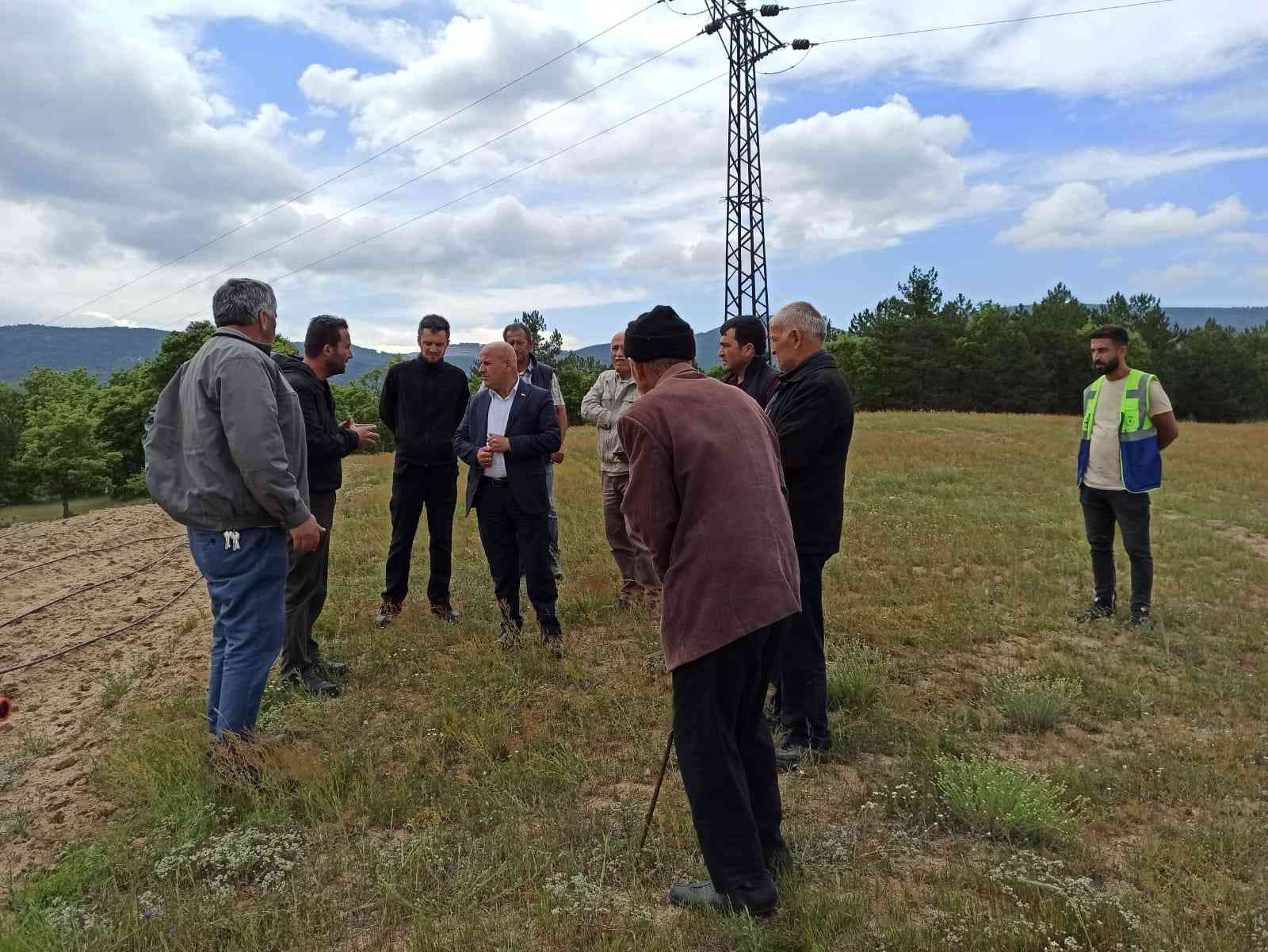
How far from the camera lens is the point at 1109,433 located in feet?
20.2

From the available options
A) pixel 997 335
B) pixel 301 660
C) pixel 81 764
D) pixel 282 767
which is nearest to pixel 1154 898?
pixel 282 767

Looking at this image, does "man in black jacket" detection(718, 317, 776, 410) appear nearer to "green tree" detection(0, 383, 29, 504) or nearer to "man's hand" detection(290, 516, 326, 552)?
"man's hand" detection(290, 516, 326, 552)

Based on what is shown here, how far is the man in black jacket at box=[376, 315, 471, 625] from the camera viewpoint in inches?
230

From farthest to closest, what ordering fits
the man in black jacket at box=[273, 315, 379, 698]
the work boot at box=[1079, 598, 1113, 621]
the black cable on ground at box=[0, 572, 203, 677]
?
the work boot at box=[1079, 598, 1113, 621] → the black cable on ground at box=[0, 572, 203, 677] → the man in black jacket at box=[273, 315, 379, 698]

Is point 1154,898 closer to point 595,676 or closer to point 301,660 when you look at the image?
point 595,676

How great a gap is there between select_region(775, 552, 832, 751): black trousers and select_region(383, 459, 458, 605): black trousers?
300 cm

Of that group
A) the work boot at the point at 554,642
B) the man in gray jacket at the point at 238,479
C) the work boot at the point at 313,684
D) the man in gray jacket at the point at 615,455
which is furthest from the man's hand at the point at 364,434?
the man in gray jacket at the point at 615,455

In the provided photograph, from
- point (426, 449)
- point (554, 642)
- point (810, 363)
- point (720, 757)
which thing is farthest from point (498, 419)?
point (720, 757)

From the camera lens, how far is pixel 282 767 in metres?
3.62

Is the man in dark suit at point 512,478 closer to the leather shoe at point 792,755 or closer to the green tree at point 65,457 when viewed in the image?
the leather shoe at point 792,755

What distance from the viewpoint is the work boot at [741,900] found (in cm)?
263

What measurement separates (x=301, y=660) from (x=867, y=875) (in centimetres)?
358

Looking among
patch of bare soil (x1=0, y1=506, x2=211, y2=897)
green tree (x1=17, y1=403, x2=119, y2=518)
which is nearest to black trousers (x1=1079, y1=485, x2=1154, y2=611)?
patch of bare soil (x1=0, y1=506, x2=211, y2=897)

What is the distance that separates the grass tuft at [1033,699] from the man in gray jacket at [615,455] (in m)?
2.65
